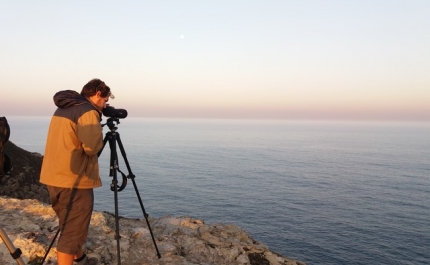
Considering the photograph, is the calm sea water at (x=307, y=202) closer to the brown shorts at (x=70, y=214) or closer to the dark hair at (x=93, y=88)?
the brown shorts at (x=70, y=214)

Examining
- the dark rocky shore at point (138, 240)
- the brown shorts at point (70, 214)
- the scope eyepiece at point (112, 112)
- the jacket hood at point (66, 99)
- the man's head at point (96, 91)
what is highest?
the man's head at point (96, 91)

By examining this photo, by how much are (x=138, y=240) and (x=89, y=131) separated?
15.7 feet

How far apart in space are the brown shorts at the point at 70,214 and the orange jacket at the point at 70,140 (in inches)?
6.2

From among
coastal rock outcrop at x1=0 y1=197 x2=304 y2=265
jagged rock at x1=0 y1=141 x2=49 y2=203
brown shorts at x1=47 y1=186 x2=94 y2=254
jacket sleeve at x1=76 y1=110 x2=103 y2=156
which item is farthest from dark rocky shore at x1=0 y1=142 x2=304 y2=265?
jagged rock at x1=0 y1=141 x2=49 y2=203

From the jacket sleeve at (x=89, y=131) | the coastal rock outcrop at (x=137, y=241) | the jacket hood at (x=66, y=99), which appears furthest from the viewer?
the coastal rock outcrop at (x=137, y=241)

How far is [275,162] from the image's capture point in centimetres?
11488

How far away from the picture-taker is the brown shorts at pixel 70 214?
464 cm

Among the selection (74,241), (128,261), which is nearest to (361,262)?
(128,261)

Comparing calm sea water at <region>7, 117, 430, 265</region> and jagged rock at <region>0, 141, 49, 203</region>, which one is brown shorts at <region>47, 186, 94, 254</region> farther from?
calm sea water at <region>7, 117, 430, 265</region>

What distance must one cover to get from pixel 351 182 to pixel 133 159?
79.2 metres

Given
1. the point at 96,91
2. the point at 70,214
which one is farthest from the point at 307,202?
the point at 96,91

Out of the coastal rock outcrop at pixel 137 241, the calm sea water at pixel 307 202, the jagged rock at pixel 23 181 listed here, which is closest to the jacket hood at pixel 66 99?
the coastal rock outcrop at pixel 137 241

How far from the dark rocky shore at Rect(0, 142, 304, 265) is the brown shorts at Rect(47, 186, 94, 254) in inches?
83.8

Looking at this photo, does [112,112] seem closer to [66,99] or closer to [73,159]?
[66,99]
